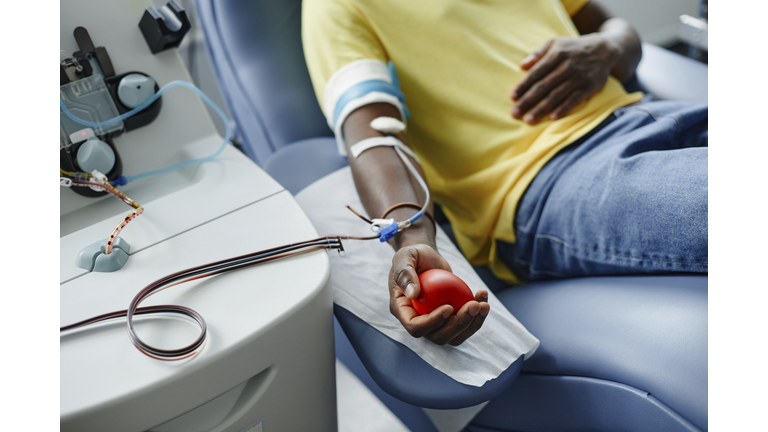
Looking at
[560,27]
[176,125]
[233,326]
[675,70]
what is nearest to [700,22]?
[675,70]

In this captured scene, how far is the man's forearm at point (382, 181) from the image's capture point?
0.73 m

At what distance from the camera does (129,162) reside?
75cm

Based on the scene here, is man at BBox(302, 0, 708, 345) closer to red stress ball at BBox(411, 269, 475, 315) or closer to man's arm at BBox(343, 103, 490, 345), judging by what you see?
man's arm at BBox(343, 103, 490, 345)

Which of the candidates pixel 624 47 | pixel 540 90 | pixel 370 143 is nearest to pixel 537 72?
pixel 540 90

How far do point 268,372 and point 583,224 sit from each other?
0.53 m

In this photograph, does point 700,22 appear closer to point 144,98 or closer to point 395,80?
point 395,80

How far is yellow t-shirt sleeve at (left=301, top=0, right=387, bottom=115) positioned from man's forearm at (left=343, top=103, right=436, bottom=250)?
114 mm

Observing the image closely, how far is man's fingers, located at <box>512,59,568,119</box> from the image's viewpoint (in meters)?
0.89

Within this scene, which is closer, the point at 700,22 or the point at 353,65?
the point at 353,65

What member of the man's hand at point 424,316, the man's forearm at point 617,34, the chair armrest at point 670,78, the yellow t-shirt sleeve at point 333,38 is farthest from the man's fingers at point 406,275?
the chair armrest at point 670,78

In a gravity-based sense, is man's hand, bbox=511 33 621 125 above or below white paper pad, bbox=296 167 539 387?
above

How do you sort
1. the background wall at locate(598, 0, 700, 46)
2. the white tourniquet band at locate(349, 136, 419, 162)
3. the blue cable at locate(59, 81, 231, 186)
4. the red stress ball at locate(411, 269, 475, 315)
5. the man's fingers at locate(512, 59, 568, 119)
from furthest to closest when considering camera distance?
the background wall at locate(598, 0, 700, 46)
the man's fingers at locate(512, 59, 568, 119)
the white tourniquet band at locate(349, 136, 419, 162)
the blue cable at locate(59, 81, 231, 186)
the red stress ball at locate(411, 269, 475, 315)

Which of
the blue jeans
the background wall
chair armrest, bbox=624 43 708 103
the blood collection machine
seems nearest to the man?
the blue jeans

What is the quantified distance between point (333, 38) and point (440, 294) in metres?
0.55
